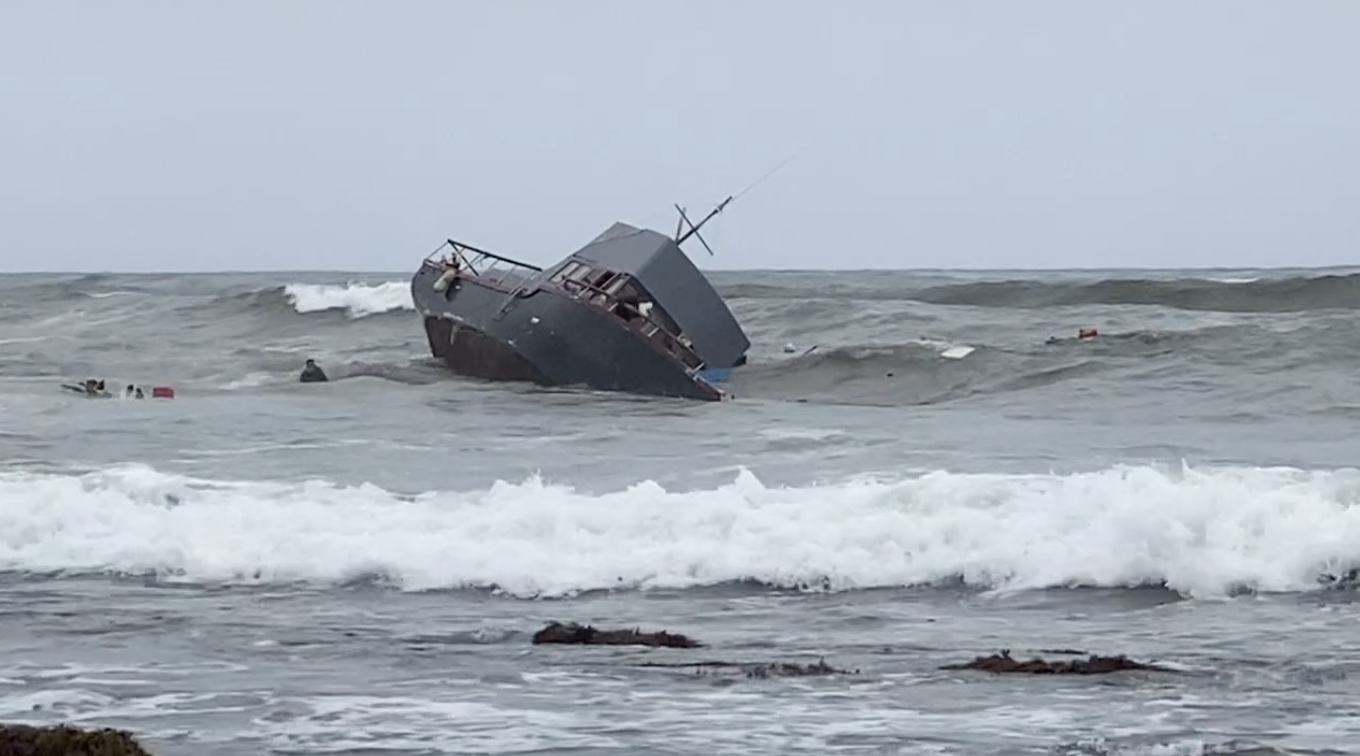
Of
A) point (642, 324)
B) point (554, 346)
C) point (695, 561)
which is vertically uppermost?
point (642, 324)

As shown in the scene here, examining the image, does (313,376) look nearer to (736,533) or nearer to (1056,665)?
(736,533)

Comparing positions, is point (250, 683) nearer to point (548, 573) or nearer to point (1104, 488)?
point (548, 573)

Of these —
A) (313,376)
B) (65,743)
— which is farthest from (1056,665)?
(313,376)

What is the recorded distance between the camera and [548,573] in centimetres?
1331

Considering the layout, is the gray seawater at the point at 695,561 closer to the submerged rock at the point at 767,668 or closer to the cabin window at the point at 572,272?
the submerged rock at the point at 767,668

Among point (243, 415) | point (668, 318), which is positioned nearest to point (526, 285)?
point (668, 318)

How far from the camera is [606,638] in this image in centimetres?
1055

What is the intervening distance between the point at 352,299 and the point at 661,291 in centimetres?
1981

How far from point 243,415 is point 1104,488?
11124 millimetres

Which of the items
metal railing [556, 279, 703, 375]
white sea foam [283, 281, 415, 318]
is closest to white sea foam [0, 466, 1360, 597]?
metal railing [556, 279, 703, 375]

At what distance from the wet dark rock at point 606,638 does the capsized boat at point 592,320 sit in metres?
15.3

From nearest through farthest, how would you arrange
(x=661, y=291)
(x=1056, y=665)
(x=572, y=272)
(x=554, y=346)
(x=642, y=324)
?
(x=1056, y=665)
(x=554, y=346)
(x=642, y=324)
(x=661, y=291)
(x=572, y=272)

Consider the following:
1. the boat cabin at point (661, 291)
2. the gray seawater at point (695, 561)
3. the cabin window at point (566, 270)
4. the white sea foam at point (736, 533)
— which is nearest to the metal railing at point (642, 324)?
the boat cabin at point (661, 291)

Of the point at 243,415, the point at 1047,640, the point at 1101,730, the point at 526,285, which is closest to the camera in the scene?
the point at 1101,730
